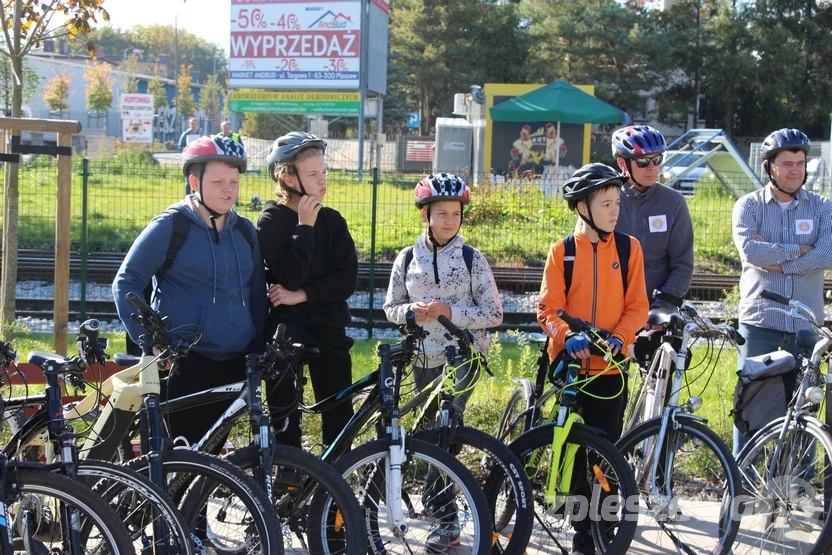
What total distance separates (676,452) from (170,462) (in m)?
2.41

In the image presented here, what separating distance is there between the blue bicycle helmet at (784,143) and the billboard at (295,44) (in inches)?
1213

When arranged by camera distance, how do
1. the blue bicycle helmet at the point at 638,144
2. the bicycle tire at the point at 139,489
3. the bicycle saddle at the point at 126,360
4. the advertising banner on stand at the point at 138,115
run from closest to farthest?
1. the bicycle tire at the point at 139,489
2. the bicycle saddle at the point at 126,360
3. the blue bicycle helmet at the point at 638,144
4. the advertising banner on stand at the point at 138,115

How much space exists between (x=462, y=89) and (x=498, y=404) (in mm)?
48212

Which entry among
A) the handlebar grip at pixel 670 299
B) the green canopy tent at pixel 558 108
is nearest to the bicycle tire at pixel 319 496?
the handlebar grip at pixel 670 299

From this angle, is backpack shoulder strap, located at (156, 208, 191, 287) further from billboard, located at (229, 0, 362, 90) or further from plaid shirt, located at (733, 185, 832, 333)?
billboard, located at (229, 0, 362, 90)

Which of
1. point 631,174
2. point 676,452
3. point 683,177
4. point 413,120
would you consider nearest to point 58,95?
point 413,120

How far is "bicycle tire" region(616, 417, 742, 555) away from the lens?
4.45 meters

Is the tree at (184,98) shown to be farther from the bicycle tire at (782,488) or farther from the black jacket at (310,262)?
the bicycle tire at (782,488)

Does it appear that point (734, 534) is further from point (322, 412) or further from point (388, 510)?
point (322, 412)

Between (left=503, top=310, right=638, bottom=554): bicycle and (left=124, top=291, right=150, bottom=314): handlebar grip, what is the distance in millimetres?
1884

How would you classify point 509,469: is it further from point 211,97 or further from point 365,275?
point 211,97

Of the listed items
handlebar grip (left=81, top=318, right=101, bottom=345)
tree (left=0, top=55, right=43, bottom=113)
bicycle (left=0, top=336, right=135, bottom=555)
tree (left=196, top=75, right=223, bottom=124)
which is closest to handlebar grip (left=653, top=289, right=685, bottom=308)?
handlebar grip (left=81, top=318, right=101, bottom=345)

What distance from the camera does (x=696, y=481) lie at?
17.9 feet

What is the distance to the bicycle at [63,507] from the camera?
3336 mm
